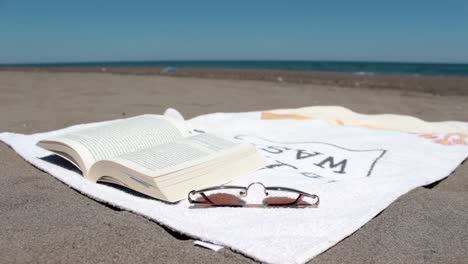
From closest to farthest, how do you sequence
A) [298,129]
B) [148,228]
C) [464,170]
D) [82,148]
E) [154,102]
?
[148,228] < [82,148] < [464,170] < [298,129] < [154,102]

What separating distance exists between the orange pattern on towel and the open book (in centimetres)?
136

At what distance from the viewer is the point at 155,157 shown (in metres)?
1.65

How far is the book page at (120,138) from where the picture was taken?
5.75 feet

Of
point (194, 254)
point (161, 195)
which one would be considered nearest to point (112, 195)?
point (161, 195)

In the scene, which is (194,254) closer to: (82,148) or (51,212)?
(51,212)

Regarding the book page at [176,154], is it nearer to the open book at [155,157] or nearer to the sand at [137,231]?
the open book at [155,157]

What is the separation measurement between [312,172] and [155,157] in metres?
0.76

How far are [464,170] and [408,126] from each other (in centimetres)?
94

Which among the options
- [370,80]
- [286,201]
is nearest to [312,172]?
[286,201]

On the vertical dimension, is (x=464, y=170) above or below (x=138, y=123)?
below

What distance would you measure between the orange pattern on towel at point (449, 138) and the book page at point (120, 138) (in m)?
1.65

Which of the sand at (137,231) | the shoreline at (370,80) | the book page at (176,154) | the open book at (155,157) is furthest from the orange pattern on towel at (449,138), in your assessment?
the shoreline at (370,80)

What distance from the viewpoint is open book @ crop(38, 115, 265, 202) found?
5.06ft

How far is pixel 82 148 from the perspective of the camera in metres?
1.75
